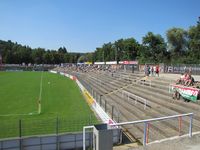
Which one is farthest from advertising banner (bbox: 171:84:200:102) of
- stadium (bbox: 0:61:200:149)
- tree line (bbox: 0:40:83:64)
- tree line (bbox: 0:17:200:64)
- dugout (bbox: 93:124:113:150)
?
tree line (bbox: 0:40:83:64)

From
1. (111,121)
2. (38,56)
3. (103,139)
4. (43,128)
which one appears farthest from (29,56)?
(103,139)

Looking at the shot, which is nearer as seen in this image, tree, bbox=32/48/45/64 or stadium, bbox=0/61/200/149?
stadium, bbox=0/61/200/149

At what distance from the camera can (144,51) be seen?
96.3 m

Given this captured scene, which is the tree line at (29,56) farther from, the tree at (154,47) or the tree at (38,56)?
the tree at (154,47)

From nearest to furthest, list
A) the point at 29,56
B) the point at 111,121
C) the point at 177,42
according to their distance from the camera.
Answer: the point at 111,121
the point at 177,42
the point at 29,56

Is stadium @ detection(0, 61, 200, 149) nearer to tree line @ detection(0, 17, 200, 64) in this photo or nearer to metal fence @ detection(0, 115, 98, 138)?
metal fence @ detection(0, 115, 98, 138)

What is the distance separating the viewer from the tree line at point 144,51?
69.5m

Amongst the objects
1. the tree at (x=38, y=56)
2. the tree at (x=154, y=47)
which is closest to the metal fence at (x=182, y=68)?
the tree at (x=154, y=47)

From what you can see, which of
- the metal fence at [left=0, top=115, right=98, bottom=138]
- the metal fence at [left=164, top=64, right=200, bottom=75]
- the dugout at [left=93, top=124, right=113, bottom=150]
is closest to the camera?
the dugout at [left=93, top=124, right=113, bottom=150]

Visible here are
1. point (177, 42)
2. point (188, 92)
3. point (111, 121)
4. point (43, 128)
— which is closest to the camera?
point (111, 121)

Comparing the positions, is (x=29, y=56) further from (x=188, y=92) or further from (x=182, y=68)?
(x=188, y=92)

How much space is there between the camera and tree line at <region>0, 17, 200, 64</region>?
228 feet

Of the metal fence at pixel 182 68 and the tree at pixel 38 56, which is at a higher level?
the tree at pixel 38 56

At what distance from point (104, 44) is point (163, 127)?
477 feet
